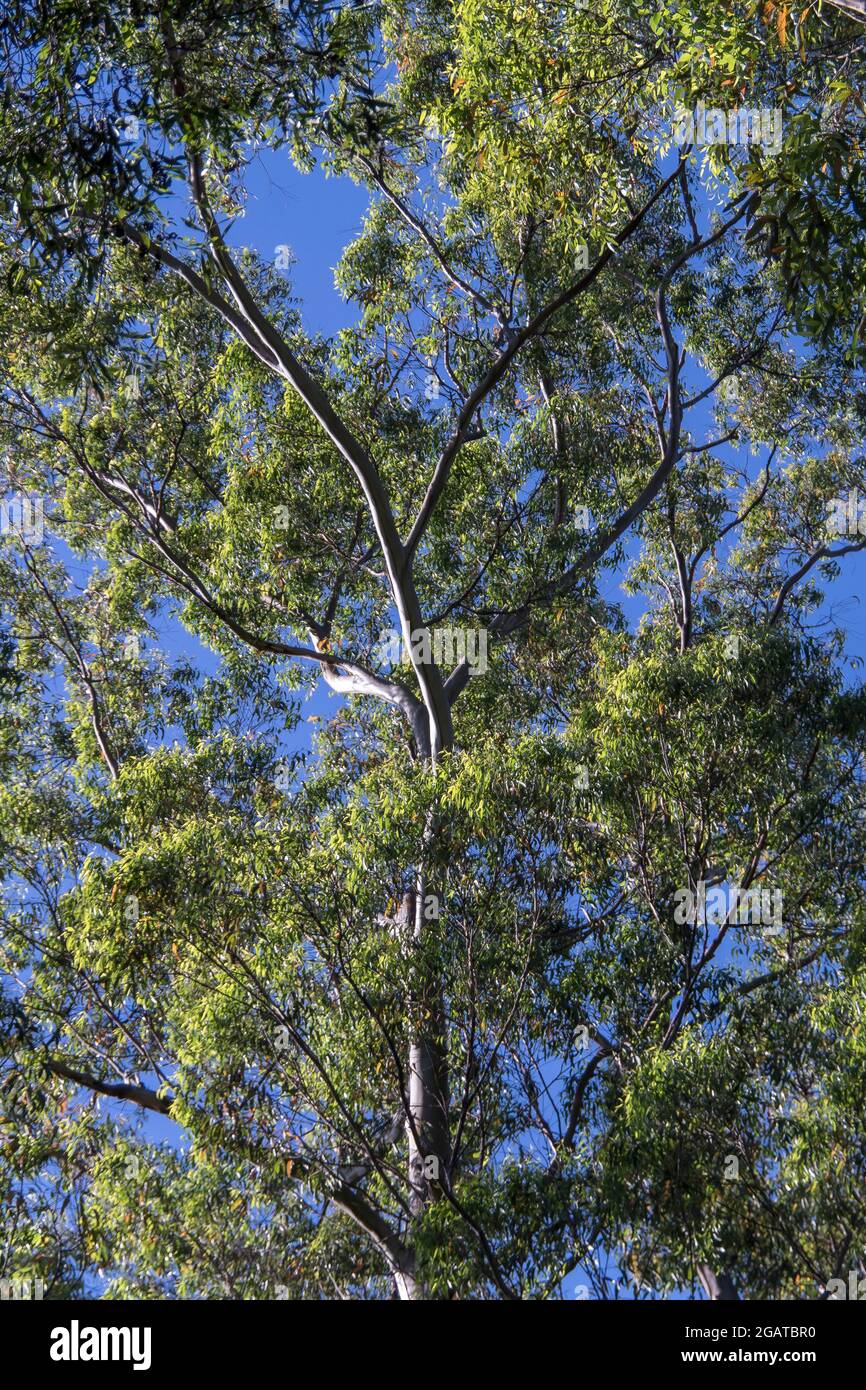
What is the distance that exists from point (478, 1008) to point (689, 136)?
471cm

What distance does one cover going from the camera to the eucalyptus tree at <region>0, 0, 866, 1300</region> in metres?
6.66

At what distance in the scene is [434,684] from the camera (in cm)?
981

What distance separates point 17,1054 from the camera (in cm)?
845

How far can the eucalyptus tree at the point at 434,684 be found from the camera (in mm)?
6660
